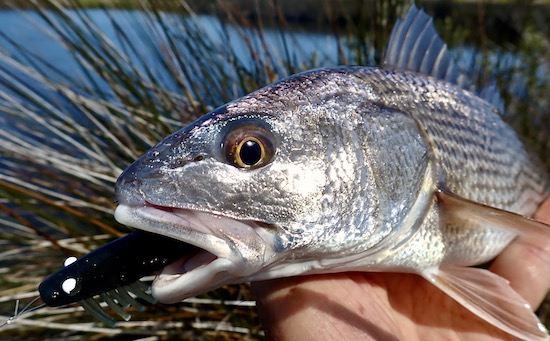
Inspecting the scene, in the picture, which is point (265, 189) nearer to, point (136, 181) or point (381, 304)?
point (136, 181)

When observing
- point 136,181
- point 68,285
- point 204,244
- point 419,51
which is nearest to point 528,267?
point 419,51

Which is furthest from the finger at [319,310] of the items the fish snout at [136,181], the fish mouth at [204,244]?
the fish snout at [136,181]

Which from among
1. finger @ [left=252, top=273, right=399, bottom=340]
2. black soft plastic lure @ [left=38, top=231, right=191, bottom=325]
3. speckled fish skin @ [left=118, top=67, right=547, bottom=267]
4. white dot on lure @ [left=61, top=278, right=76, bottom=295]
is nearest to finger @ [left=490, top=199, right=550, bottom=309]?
speckled fish skin @ [left=118, top=67, right=547, bottom=267]

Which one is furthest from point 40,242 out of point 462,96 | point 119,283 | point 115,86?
point 462,96

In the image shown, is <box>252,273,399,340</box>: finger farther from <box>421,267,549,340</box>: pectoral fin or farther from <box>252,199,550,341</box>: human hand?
<box>421,267,549,340</box>: pectoral fin

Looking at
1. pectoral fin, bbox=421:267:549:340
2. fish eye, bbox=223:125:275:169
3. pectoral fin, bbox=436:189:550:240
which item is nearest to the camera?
fish eye, bbox=223:125:275:169
